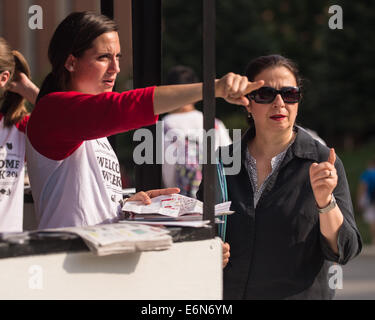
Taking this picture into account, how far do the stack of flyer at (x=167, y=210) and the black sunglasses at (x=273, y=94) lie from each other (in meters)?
0.60

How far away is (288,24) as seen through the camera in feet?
102

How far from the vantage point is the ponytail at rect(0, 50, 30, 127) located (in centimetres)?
321

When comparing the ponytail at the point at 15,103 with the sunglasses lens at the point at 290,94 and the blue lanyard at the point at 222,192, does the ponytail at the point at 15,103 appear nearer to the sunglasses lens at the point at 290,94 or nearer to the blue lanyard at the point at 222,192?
the blue lanyard at the point at 222,192

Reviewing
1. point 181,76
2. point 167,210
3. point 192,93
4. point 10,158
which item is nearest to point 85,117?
point 192,93

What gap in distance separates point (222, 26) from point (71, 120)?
877 inches

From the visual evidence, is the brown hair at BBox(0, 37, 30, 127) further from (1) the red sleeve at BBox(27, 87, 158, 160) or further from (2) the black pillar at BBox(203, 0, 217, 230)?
(2) the black pillar at BBox(203, 0, 217, 230)

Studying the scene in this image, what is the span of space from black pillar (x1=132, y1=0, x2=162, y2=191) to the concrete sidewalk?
587 cm

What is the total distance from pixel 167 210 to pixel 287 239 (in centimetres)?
61

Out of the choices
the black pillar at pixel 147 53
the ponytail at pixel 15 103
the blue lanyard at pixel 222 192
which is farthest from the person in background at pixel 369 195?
the ponytail at pixel 15 103

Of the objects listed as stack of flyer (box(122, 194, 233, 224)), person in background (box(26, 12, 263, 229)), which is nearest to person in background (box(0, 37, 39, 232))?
person in background (box(26, 12, 263, 229))

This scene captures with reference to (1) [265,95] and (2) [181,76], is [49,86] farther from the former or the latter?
(2) [181,76]

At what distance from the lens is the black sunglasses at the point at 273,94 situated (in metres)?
3.19

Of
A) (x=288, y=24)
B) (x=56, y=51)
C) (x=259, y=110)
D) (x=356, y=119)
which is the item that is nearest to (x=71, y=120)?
(x=56, y=51)

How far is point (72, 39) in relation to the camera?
2.88 metres
